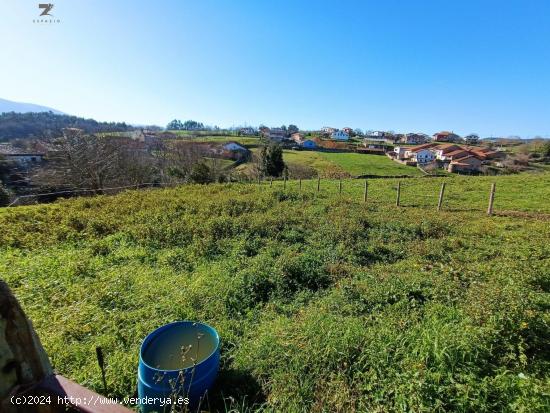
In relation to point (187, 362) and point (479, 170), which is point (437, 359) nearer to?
point (187, 362)

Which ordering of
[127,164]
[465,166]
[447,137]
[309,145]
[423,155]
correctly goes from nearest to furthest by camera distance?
1. [127,164]
2. [465,166]
3. [423,155]
4. [309,145]
5. [447,137]

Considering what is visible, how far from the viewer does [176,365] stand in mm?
2977

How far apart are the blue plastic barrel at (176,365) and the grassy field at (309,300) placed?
15.8 inches

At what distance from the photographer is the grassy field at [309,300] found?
10.1 ft

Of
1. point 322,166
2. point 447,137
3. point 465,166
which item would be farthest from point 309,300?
point 447,137

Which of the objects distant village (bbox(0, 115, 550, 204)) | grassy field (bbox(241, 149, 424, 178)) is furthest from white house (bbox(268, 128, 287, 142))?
grassy field (bbox(241, 149, 424, 178))

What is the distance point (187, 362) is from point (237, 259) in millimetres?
4077

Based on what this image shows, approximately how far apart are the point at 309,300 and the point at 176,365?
2893 millimetres

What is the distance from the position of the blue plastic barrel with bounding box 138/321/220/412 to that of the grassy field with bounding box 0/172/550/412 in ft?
1.32

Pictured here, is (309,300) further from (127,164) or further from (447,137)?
(447,137)

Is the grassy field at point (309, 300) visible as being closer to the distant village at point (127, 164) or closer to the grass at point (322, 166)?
the distant village at point (127, 164)

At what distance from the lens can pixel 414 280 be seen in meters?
5.49

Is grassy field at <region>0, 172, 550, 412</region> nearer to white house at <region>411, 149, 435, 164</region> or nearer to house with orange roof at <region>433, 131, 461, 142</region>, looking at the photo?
white house at <region>411, 149, 435, 164</region>

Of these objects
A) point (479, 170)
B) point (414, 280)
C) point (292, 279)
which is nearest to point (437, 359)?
point (414, 280)
